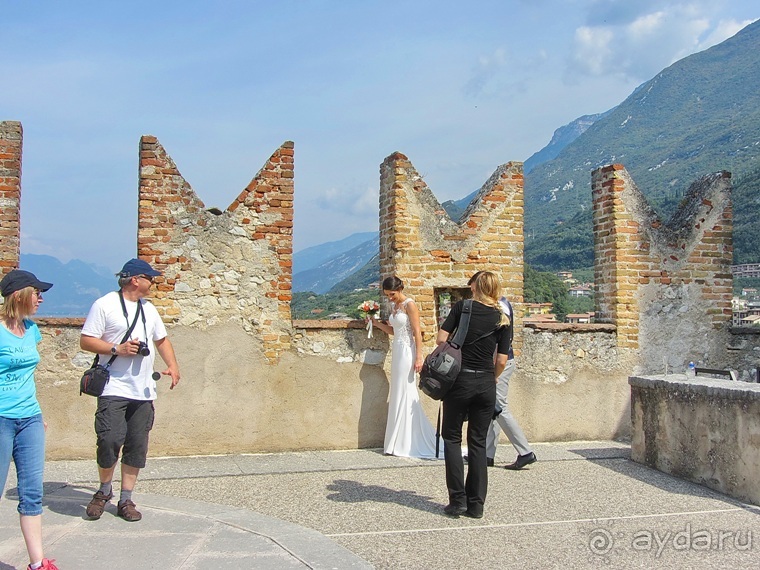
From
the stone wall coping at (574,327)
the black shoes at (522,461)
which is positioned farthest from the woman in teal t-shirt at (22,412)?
the stone wall coping at (574,327)

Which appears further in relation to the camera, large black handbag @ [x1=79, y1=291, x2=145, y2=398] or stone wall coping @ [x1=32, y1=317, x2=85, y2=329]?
stone wall coping @ [x1=32, y1=317, x2=85, y2=329]

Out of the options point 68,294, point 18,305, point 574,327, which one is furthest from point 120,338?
point 68,294

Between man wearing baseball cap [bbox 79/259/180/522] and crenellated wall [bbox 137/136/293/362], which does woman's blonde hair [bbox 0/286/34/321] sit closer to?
man wearing baseball cap [bbox 79/259/180/522]

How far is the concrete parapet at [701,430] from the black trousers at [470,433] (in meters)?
2.30

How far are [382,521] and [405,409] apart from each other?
2.61 meters

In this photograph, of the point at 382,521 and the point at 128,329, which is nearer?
the point at 128,329

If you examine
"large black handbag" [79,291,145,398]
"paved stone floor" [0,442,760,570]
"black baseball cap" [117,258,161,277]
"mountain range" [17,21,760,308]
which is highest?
"mountain range" [17,21,760,308]

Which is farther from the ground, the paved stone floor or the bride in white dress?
the bride in white dress

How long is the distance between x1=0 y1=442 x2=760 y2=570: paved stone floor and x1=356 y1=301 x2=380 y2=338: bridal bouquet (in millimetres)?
1565

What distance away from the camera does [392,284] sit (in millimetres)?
7965

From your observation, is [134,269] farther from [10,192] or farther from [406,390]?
[406,390]

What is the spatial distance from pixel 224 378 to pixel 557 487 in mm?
3652

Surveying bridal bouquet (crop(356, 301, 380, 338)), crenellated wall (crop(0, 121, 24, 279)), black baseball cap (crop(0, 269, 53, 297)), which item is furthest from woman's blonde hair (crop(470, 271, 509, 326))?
crenellated wall (crop(0, 121, 24, 279))

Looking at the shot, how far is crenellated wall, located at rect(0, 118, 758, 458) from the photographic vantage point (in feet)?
25.9
